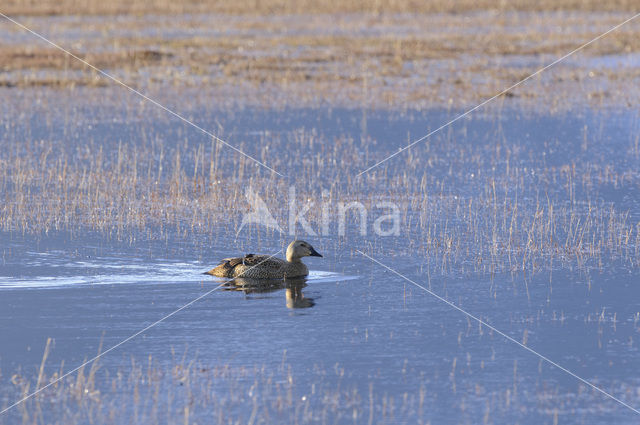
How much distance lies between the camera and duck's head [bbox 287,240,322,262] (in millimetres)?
14195

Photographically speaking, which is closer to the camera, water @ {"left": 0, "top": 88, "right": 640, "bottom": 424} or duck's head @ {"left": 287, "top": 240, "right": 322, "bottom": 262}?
water @ {"left": 0, "top": 88, "right": 640, "bottom": 424}

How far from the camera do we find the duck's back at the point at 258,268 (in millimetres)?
13711

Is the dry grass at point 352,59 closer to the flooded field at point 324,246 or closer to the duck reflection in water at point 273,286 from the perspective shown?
the flooded field at point 324,246

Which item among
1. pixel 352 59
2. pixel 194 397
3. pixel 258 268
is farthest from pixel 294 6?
pixel 194 397

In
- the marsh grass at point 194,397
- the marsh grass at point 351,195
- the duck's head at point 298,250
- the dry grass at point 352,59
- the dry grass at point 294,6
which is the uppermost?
the dry grass at point 294,6

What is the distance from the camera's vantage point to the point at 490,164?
21.5 metres

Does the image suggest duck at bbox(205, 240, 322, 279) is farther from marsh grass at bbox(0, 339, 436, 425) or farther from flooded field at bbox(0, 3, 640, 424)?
marsh grass at bbox(0, 339, 436, 425)

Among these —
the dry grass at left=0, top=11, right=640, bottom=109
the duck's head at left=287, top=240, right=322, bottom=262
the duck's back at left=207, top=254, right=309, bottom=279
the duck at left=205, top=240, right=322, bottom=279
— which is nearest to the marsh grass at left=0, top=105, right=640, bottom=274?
the duck's head at left=287, top=240, right=322, bottom=262

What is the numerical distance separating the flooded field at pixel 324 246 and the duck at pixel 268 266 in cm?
19

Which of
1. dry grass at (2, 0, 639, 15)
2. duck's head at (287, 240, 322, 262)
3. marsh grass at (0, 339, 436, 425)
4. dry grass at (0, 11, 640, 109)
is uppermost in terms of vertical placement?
dry grass at (2, 0, 639, 15)

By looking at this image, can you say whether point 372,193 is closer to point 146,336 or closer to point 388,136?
point 388,136

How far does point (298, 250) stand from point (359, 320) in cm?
243

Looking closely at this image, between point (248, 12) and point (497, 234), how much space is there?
134 feet

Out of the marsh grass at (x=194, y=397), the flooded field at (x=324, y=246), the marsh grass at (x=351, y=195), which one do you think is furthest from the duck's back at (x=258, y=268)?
the marsh grass at (x=194, y=397)
